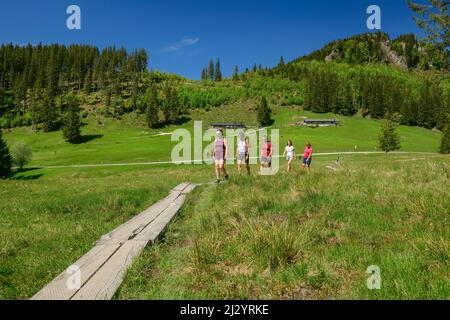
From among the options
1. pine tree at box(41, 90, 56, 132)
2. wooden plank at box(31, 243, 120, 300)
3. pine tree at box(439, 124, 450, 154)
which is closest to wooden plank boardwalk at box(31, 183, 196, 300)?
wooden plank at box(31, 243, 120, 300)

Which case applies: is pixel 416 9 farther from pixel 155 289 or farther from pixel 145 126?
pixel 145 126

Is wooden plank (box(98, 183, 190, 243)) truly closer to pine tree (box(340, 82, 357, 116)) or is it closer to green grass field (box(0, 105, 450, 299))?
green grass field (box(0, 105, 450, 299))

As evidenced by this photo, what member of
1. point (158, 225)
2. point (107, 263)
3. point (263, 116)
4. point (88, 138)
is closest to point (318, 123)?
point (263, 116)

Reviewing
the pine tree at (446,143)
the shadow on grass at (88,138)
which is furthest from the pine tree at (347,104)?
the shadow on grass at (88,138)

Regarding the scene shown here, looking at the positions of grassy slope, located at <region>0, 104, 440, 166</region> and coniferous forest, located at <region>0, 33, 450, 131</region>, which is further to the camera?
coniferous forest, located at <region>0, 33, 450, 131</region>

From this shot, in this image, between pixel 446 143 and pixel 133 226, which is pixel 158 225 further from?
pixel 446 143

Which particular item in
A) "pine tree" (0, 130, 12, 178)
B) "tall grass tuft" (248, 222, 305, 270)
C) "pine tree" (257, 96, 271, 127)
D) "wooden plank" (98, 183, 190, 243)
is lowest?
"pine tree" (0, 130, 12, 178)

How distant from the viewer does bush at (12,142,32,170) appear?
6500 cm

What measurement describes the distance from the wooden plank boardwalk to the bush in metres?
67.2

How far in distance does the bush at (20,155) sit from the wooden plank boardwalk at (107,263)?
2648 inches

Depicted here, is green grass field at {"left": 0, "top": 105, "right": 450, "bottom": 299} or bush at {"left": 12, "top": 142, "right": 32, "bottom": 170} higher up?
green grass field at {"left": 0, "top": 105, "right": 450, "bottom": 299}

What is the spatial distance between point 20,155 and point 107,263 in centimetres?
7106

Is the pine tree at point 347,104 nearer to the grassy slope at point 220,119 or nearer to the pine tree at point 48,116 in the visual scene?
the grassy slope at point 220,119

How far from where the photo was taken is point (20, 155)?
6562cm
